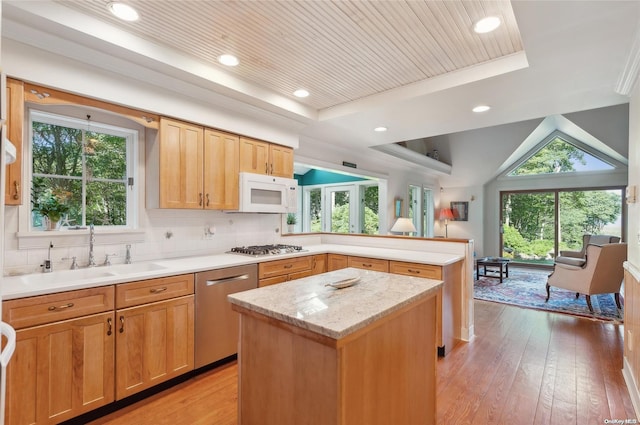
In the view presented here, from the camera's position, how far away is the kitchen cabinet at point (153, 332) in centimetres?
213

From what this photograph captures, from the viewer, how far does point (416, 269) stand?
3.04 meters

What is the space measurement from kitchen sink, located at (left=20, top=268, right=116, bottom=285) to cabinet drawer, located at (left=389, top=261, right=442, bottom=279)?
2.48 meters

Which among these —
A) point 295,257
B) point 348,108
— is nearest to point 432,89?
point 348,108

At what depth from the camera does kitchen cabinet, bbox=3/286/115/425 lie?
1727mm

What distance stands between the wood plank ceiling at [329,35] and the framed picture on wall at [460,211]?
6370 mm

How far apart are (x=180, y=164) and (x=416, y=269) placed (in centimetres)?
242

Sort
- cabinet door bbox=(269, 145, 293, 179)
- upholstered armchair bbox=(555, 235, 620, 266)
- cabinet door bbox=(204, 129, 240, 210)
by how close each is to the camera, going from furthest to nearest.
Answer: upholstered armchair bbox=(555, 235, 620, 266) < cabinet door bbox=(269, 145, 293, 179) < cabinet door bbox=(204, 129, 240, 210)

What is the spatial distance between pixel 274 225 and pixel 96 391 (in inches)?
94.9

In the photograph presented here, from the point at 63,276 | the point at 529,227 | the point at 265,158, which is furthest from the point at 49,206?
the point at 529,227

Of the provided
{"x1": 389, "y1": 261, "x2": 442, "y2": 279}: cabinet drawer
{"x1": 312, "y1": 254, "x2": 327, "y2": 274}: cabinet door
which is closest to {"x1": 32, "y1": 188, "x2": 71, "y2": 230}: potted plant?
{"x1": 312, "y1": 254, "x2": 327, "y2": 274}: cabinet door

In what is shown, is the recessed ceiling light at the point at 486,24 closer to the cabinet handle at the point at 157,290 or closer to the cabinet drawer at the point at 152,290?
the cabinet drawer at the point at 152,290

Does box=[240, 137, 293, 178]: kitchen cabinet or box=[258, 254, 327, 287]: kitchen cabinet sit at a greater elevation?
box=[240, 137, 293, 178]: kitchen cabinet

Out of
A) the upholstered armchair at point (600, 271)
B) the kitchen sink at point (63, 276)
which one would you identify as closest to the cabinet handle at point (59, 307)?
the kitchen sink at point (63, 276)

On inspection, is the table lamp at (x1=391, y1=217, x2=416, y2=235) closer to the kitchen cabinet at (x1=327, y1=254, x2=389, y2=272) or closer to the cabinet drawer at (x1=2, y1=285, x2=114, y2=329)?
the kitchen cabinet at (x1=327, y1=254, x2=389, y2=272)
